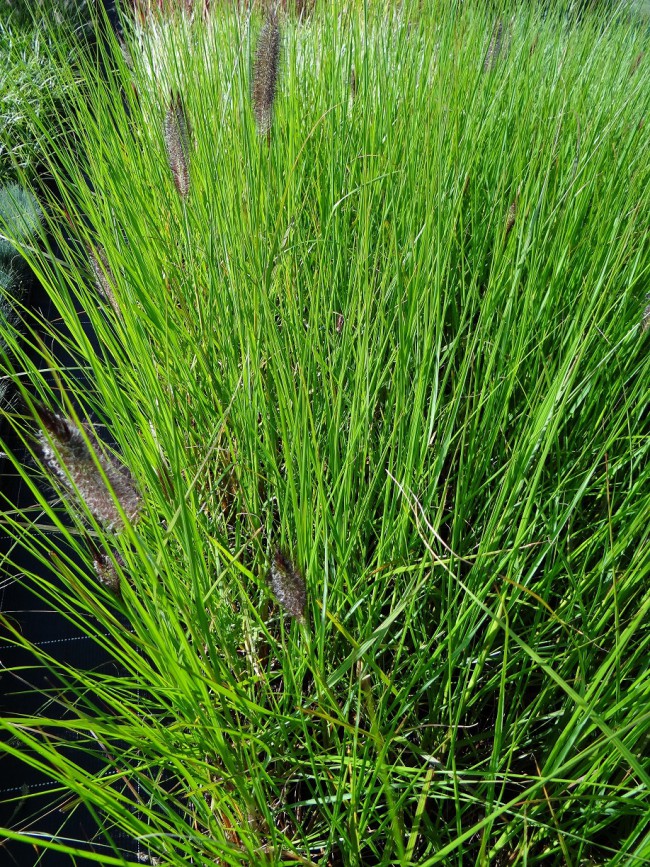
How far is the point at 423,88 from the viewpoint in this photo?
167 cm

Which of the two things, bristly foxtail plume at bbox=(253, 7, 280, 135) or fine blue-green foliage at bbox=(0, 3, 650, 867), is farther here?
bristly foxtail plume at bbox=(253, 7, 280, 135)

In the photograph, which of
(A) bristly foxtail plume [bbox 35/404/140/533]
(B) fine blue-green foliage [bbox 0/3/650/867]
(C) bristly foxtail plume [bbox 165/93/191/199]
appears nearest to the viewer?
(A) bristly foxtail plume [bbox 35/404/140/533]

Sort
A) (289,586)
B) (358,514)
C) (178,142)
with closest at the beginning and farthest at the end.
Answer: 1. (289,586)
2. (358,514)
3. (178,142)

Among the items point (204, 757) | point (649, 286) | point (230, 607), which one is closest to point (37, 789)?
point (204, 757)

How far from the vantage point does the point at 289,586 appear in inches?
21.6

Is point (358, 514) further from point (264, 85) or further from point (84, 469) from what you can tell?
point (264, 85)

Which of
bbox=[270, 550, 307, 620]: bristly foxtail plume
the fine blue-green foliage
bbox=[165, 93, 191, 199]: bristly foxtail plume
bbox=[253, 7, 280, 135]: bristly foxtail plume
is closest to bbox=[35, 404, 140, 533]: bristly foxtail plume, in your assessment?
the fine blue-green foliage

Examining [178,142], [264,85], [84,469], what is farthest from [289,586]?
[264,85]

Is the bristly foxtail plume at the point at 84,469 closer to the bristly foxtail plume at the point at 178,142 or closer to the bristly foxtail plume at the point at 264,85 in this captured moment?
the bristly foxtail plume at the point at 178,142

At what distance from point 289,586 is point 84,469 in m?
0.19

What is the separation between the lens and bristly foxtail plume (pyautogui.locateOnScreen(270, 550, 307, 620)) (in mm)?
535

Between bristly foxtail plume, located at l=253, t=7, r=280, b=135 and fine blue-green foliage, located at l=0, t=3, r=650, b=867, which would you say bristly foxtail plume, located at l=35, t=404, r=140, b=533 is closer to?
fine blue-green foliage, located at l=0, t=3, r=650, b=867

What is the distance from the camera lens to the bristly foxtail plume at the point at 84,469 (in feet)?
1.72

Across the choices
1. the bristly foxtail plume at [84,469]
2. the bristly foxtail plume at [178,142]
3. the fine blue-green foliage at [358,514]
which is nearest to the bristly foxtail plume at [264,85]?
the fine blue-green foliage at [358,514]
